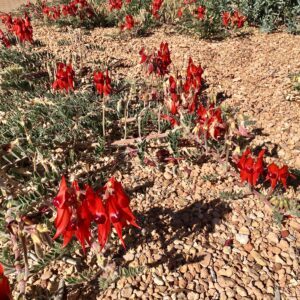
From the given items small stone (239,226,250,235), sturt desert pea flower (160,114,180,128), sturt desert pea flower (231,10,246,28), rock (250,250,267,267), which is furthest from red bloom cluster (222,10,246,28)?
rock (250,250,267,267)

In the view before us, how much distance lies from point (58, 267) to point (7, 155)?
1.03 m

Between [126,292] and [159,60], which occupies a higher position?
[159,60]

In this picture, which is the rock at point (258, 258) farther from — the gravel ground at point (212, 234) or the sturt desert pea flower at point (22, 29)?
the sturt desert pea flower at point (22, 29)

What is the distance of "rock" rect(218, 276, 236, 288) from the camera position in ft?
6.93

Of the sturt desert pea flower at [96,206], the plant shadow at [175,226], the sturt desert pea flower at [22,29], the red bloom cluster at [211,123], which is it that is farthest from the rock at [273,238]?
the sturt desert pea flower at [22,29]

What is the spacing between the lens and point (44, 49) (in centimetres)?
538

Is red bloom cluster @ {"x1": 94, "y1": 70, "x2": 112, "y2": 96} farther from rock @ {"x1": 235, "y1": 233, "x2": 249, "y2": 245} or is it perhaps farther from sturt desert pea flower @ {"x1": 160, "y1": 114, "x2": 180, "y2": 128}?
rock @ {"x1": 235, "y1": 233, "x2": 249, "y2": 245}

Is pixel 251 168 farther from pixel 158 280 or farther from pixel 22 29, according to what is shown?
pixel 22 29

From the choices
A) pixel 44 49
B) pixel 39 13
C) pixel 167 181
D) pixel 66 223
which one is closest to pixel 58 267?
pixel 66 223

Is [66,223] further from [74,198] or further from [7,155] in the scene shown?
[7,155]

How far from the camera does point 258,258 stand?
228 cm

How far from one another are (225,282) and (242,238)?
38 cm

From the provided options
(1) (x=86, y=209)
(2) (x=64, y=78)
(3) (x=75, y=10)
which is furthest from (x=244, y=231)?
(3) (x=75, y=10)

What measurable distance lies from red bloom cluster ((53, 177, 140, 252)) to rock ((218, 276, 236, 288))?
2.62ft
